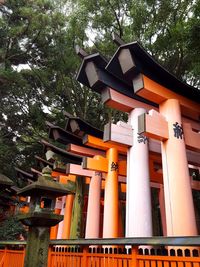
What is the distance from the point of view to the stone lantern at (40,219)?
15.7 feet

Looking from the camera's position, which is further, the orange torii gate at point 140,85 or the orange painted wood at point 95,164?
the orange painted wood at point 95,164

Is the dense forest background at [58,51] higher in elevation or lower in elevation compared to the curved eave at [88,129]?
higher

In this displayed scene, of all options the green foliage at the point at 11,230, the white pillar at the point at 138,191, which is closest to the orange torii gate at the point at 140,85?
the white pillar at the point at 138,191

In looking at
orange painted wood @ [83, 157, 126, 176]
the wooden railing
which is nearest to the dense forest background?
orange painted wood @ [83, 157, 126, 176]

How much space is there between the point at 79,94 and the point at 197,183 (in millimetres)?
8943

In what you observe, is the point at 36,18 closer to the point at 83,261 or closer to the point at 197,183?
the point at 197,183

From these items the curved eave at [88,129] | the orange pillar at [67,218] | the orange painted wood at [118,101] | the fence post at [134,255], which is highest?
the curved eave at [88,129]

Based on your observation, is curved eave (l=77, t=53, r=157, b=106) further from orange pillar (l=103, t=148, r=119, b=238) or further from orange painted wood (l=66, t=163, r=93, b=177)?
orange painted wood (l=66, t=163, r=93, b=177)

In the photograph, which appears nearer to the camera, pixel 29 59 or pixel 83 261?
pixel 83 261

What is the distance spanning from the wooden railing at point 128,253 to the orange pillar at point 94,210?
3.31m

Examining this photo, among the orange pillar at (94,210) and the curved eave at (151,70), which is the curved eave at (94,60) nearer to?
the curved eave at (151,70)

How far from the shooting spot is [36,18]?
609 inches

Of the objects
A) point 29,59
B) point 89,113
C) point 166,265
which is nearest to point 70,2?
point 29,59

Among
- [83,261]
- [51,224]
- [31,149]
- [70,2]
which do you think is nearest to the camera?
[83,261]
